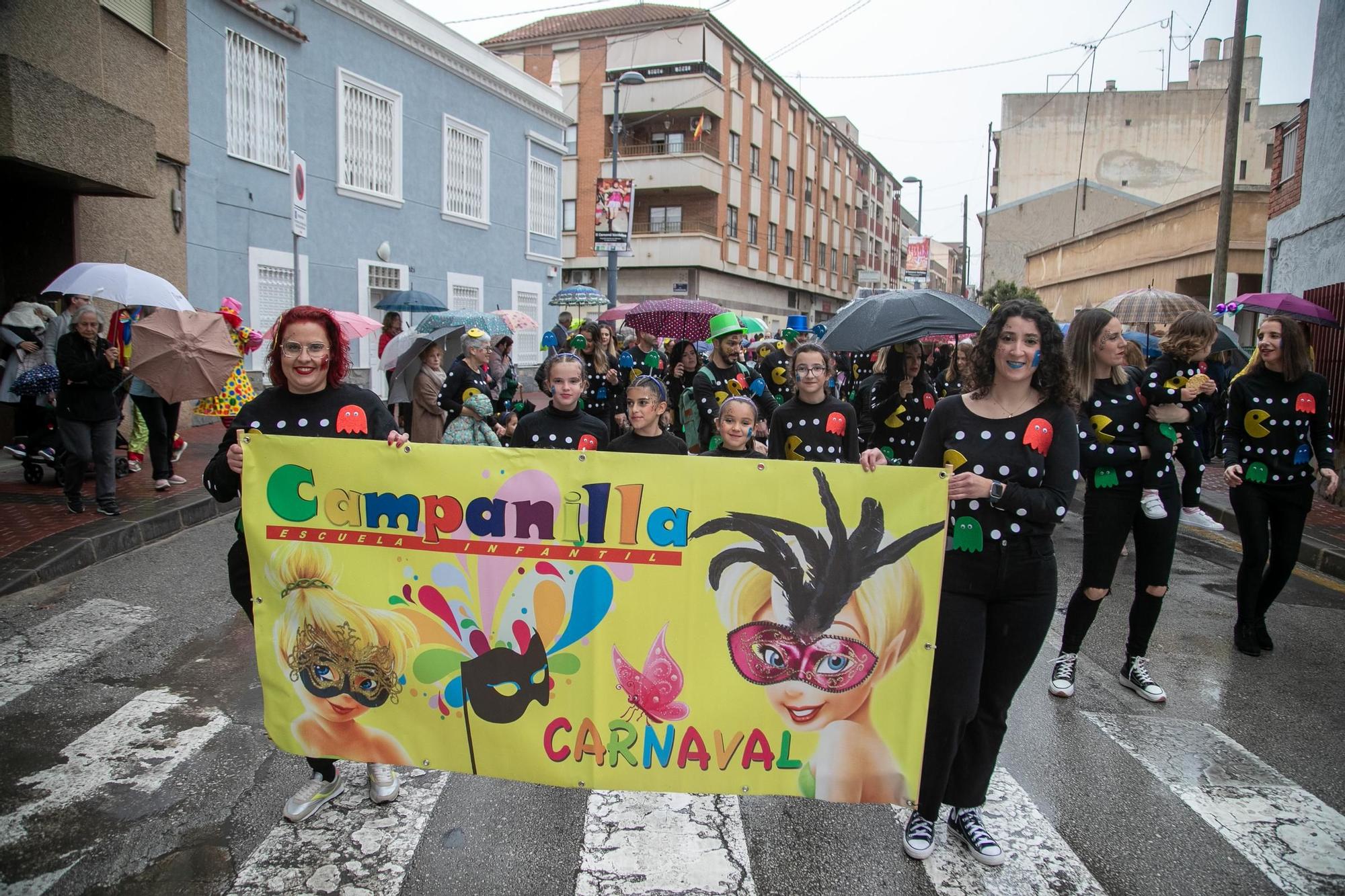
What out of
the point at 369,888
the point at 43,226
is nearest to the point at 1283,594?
the point at 369,888

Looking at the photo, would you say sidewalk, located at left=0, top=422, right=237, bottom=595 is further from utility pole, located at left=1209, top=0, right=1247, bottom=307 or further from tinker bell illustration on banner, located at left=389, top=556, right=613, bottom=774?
utility pole, located at left=1209, top=0, right=1247, bottom=307

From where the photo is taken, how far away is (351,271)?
1867 centimetres

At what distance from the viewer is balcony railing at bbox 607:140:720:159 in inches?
1494

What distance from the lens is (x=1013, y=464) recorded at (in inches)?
126

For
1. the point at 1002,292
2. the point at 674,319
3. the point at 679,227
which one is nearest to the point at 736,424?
the point at 674,319

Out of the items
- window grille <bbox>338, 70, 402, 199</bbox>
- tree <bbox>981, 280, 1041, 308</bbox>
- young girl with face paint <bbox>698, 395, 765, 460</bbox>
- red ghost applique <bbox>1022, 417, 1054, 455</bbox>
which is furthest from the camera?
tree <bbox>981, 280, 1041, 308</bbox>

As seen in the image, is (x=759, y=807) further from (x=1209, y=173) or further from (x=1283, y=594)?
(x=1209, y=173)

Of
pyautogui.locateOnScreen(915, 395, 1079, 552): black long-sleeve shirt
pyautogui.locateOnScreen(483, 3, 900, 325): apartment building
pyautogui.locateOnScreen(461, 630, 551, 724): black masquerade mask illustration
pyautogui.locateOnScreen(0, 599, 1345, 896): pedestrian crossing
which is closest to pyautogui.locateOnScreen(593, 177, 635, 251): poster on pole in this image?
Result: pyautogui.locateOnScreen(483, 3, 900, 325): apartment building

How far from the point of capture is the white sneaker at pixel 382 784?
138 inches

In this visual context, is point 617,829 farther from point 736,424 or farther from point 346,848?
point 736,424

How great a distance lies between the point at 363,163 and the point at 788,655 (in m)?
18.4

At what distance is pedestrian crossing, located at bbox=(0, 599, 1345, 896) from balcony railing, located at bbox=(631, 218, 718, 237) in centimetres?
3566

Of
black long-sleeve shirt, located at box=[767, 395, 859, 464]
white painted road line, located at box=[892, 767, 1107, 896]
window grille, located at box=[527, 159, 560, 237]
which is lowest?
white painted road line, located at box=[892, 767, 1107, 896]

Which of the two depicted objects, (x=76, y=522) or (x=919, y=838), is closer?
(x=919, y=838)
